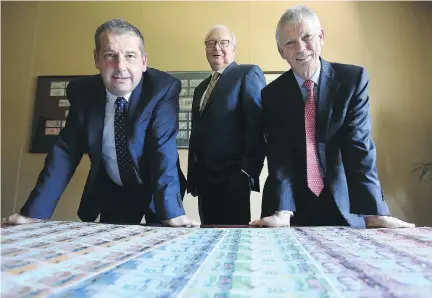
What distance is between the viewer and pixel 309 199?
3.65 feet

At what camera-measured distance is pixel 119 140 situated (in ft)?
3.72

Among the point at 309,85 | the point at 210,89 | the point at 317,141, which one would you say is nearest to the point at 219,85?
the point at 210,89

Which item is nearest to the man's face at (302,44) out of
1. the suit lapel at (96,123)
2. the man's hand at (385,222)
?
the man's hand at (385,222)

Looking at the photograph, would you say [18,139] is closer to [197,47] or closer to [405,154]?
[197,47]

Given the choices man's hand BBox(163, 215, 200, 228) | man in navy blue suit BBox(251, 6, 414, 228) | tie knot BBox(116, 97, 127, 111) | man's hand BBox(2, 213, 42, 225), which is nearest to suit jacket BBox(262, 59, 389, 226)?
man in navy blue suit BBox(251, 6, 414, 228)

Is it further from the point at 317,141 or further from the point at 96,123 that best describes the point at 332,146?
the point at 96,123

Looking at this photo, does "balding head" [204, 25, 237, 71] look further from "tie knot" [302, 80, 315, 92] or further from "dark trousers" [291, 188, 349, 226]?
"dark trousers" [291, 188, 349, 226]

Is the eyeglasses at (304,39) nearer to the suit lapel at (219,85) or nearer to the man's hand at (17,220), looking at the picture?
the suit lapel at (219,85)

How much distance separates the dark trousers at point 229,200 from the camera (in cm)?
132

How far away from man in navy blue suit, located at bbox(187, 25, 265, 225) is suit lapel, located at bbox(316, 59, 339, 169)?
0.27 metres

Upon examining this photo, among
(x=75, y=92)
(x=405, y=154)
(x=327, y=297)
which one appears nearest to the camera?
(x=327, y=297)

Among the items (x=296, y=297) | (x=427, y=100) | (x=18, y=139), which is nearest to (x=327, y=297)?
(x=296, y=297)

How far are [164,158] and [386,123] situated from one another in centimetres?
248

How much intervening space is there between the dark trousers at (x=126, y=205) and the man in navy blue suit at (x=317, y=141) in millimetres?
390
